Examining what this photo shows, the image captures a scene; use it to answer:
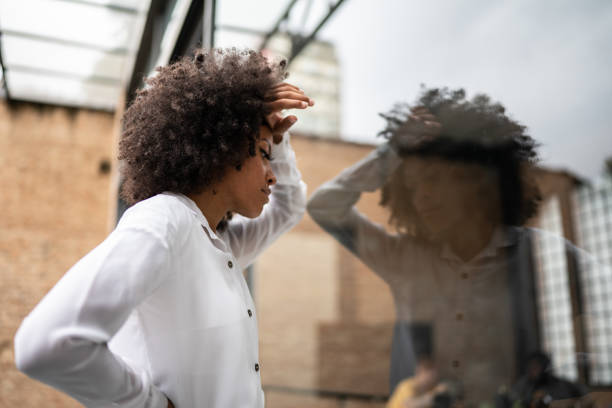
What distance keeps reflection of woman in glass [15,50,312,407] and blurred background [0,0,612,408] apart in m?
0.84

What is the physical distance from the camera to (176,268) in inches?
41.3

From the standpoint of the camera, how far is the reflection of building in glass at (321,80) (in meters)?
3.21

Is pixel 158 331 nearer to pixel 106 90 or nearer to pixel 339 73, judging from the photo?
pixel 339 73

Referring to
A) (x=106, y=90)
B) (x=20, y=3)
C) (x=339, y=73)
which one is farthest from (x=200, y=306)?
(x=106, y=90)

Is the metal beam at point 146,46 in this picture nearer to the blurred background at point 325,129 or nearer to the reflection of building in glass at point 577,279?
the blurred background at point 325,129

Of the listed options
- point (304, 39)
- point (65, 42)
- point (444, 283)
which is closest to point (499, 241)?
point (444, 283)

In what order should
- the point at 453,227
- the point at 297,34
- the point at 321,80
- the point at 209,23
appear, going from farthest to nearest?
the point at 297,34, the point at 321,80, the point at 209,23, the point at 453,227

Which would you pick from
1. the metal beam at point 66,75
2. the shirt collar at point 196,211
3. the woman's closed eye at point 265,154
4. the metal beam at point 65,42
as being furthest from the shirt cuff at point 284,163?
the metal beam at point 66,75

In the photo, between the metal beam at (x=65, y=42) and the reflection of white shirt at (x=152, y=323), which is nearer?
the reflection of white shirt at (x=152, y=323)

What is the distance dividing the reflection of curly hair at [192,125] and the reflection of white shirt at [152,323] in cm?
9

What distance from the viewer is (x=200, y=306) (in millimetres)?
1075

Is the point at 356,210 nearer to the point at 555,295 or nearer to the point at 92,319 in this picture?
the point at 555,295

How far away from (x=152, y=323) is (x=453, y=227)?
50.4 inches

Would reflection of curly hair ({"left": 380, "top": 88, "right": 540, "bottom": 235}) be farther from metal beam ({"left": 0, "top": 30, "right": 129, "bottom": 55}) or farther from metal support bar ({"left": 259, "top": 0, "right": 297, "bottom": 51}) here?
metal beam ({"left": 0, "top": 30, "right": 129, "bottom": 55})
